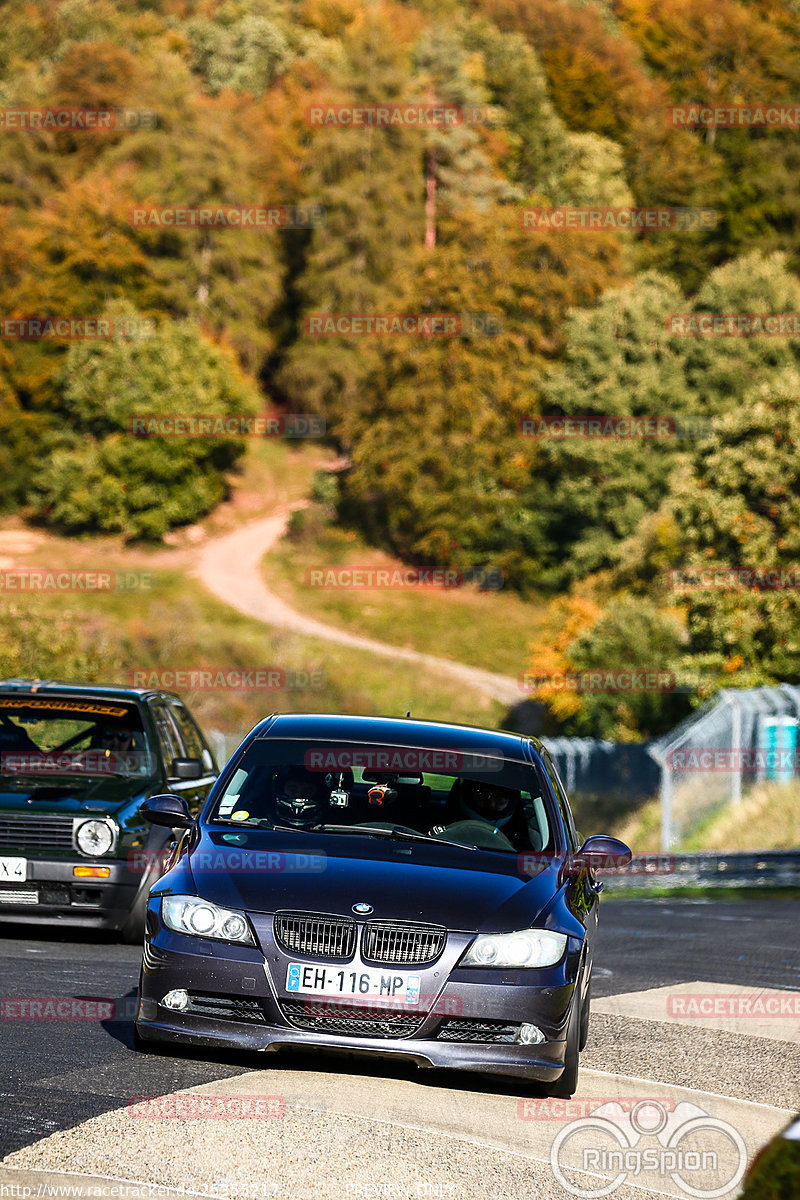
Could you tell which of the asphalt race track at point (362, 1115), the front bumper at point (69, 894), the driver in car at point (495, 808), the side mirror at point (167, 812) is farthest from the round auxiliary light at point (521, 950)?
the front bumper at point (69, 894)

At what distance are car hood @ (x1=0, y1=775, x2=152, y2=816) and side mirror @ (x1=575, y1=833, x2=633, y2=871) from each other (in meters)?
4.44

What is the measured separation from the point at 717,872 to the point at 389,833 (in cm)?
1385

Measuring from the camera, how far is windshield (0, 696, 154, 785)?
11.7 meters

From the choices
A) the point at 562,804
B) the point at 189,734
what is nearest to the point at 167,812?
the point at 562,804

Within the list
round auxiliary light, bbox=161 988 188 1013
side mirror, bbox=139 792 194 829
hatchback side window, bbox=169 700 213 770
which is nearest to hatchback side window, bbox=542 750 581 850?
side mirror, bbox=139 792 194 829

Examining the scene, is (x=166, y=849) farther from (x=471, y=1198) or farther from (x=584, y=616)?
(x=584, y=616)

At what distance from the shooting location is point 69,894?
1088 centimetres

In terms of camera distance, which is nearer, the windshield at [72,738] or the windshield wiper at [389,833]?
the windshield wiper at [389,833]

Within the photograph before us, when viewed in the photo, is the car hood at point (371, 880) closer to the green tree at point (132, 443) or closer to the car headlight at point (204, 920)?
the car headlight at point (204, 920)

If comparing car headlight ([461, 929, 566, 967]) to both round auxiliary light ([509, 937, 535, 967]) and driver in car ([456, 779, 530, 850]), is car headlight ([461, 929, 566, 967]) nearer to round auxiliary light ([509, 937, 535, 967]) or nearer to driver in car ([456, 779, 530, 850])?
round auxiliary light ([509, 937, 535, 967])

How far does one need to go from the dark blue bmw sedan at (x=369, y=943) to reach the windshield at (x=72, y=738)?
4505 mm

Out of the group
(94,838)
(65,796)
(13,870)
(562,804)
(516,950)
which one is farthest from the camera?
(65,796)

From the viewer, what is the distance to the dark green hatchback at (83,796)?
10836mm

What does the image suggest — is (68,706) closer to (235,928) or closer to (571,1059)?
(235,928)
